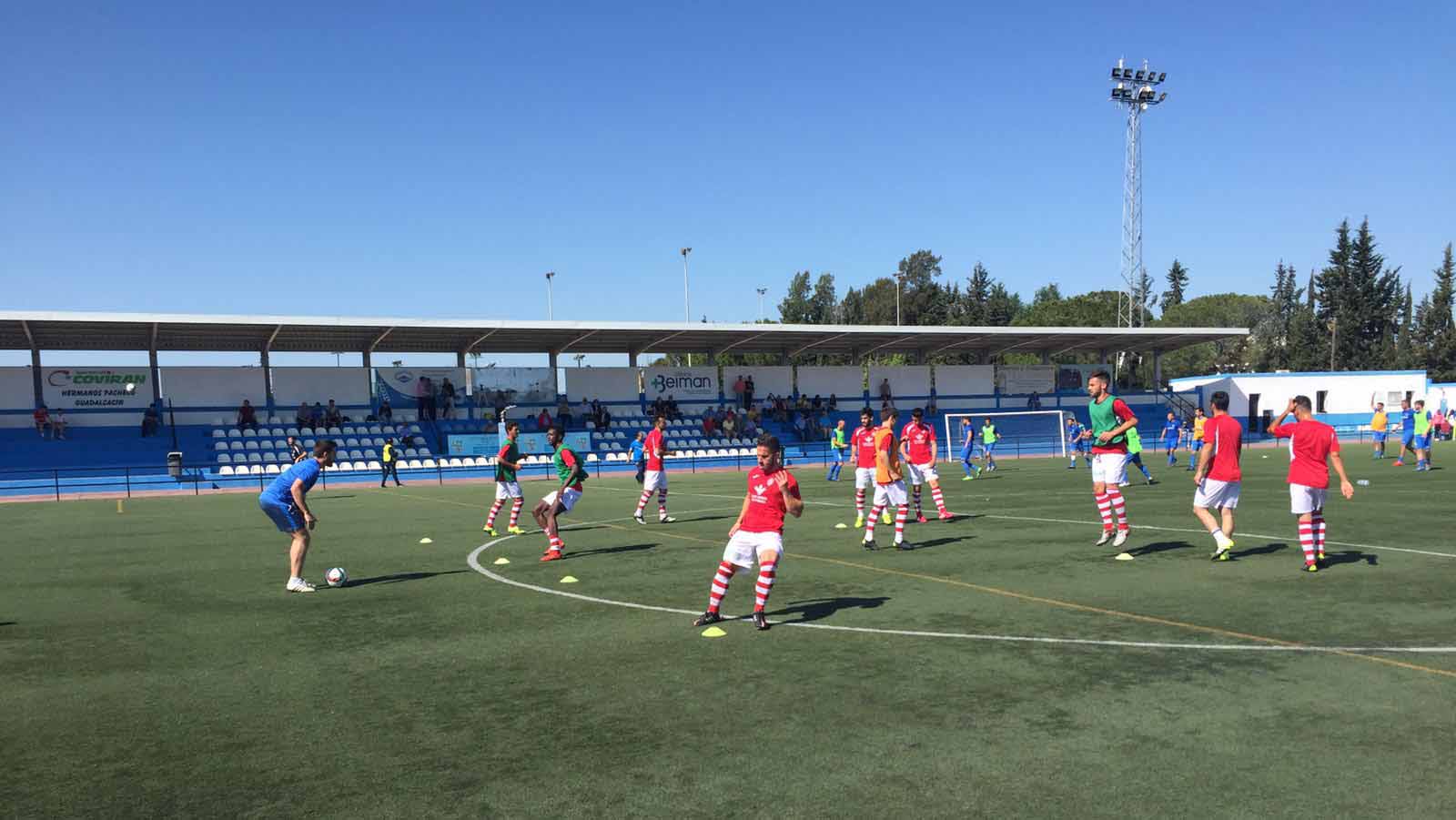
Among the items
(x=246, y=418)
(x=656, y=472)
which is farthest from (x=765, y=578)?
(x=246, y=418)

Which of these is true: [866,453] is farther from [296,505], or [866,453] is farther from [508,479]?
[296,505]

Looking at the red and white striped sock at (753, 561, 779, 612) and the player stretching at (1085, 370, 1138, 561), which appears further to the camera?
the player stretching at (1085, 370, 1138, 561)

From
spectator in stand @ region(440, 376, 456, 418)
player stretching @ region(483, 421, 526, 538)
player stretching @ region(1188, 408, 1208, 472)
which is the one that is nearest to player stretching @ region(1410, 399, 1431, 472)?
player stretching @ region(1188, 408, 1208, 472)

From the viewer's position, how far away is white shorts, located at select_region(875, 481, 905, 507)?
601 inches

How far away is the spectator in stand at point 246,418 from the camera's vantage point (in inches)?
1786

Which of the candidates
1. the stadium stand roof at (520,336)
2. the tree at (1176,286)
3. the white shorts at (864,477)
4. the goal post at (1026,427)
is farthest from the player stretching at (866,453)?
the tree at (1176,286)

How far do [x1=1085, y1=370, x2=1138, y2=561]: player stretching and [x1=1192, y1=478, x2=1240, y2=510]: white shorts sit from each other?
4.33ft

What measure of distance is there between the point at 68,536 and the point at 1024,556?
19385 millimetres

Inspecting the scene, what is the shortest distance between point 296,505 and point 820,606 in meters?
6.84

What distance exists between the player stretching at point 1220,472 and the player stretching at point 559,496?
9.27 metres

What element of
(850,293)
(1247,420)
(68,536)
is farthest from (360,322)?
(850,293)

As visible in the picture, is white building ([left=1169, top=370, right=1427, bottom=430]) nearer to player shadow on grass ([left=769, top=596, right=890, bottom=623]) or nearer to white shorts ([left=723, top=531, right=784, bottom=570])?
player shadow on grass ([left=769, top=596, right=890, bottom=623])

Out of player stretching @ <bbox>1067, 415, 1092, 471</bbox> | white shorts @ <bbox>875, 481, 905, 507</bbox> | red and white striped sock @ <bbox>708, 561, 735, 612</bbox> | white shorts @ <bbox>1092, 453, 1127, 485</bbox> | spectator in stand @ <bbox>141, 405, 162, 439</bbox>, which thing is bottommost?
player stretching @ <bbox>1067, 415, 1092, 471</bbox>

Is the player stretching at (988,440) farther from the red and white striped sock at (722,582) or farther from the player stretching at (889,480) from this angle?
the red and white striped sock at (722,582)
